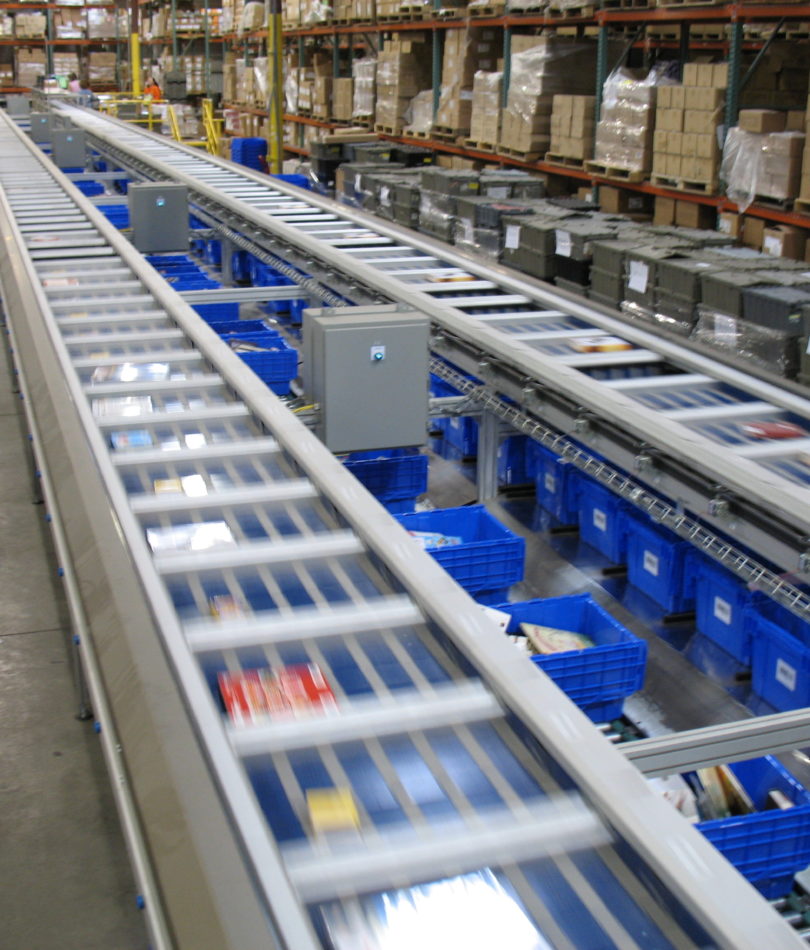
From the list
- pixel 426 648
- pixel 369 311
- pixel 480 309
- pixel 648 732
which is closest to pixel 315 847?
pixel 426 648

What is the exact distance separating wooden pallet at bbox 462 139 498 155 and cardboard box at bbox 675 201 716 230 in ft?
9.19

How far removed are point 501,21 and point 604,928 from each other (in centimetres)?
1045

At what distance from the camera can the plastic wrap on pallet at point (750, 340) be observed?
471 cm

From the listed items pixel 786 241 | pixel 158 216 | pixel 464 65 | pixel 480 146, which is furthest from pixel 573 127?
pixel 158 216

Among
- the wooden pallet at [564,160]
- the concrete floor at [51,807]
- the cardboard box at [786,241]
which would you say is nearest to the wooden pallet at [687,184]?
the cardboard box at [786,241]

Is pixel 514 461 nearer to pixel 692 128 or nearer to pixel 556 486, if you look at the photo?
Result: pixel 556 486

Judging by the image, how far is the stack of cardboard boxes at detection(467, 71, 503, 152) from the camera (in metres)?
10.9

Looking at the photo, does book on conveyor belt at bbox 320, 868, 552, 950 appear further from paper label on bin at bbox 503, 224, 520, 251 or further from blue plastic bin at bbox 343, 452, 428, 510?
paper label on bin at bbox 503, 224, 520, 251

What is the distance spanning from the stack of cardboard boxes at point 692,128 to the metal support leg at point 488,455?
12.4ft

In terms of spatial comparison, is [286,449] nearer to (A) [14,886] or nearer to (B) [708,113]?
(A) [14,886]

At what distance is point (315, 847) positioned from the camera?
5.58 feet

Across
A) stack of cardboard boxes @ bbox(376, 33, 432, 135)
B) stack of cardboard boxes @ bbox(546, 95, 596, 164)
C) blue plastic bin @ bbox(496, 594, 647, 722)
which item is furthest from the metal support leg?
stack of cardboard boxes @ bbox(376, 33, 432, 135)

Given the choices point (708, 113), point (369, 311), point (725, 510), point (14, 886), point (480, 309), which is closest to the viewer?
point (14, 886)

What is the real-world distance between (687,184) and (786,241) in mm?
1147
